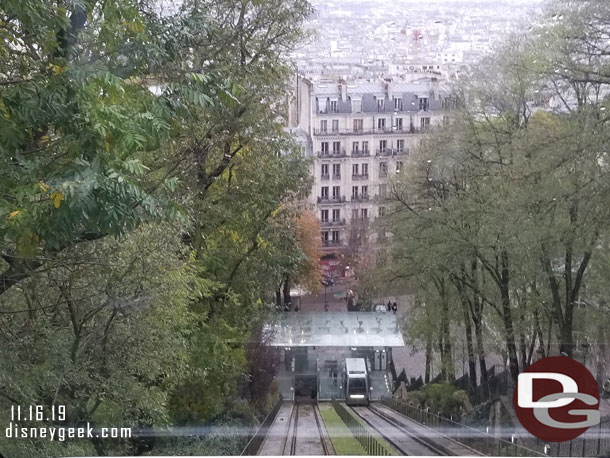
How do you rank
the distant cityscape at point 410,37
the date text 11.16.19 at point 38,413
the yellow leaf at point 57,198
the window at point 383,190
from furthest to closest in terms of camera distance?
the window at point 383,190
the distant cityscape at point 410,37
the date text 11.16.19 at point 38,413
the yellow leaf at point 57,198

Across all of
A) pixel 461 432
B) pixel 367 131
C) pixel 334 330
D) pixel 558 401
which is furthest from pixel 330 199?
pixel 558 401

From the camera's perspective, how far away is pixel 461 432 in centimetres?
400

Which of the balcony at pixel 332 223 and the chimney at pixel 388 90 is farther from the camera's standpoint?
the balcony at pixel 332 223

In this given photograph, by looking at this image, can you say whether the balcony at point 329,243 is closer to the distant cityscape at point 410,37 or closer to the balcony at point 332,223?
the balcony at point 332,223

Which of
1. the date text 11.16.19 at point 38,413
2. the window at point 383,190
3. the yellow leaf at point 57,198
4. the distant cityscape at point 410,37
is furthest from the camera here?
the window at point 383,190

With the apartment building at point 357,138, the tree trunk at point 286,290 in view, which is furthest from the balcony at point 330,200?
the tree trunk at point 286,290

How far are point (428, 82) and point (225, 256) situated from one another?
1.22 m

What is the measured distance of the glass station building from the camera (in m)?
3.97

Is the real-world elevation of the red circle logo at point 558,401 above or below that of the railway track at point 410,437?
above

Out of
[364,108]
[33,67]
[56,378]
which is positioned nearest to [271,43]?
[364,108]

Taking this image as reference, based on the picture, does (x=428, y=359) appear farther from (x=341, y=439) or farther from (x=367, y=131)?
(x=367, y=131)

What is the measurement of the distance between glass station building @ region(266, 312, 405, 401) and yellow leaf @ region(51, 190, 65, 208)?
1.50 meters

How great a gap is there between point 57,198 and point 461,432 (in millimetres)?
2226

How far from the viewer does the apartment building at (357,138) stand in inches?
153
